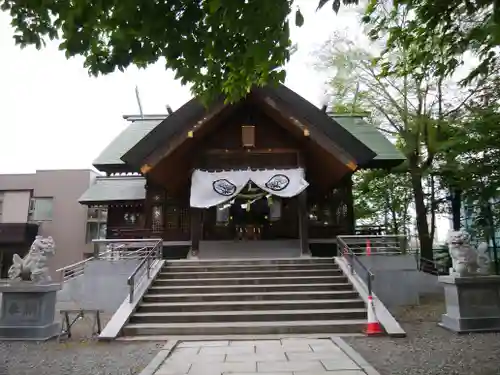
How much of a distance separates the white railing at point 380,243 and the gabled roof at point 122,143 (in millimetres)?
7278

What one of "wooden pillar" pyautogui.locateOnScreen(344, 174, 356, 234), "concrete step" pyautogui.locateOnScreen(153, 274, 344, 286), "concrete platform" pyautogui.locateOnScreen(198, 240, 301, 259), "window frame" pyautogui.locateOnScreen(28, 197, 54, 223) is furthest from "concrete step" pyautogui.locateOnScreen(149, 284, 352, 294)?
"window frame" pyautogui.locateOnScreen(28, 197, 54, 223)

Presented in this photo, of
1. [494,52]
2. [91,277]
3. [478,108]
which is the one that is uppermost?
[478,108]

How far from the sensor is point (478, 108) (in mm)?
10906

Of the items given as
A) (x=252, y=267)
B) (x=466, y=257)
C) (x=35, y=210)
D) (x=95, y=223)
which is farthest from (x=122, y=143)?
(x=35, y=210)

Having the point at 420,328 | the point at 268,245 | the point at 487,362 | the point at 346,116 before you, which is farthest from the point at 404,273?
the point at 346,116

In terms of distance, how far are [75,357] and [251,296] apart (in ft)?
12.9

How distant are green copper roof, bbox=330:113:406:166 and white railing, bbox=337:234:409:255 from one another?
373 cm

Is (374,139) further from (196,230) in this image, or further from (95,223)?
(95,223)

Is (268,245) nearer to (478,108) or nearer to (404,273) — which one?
(404,273)

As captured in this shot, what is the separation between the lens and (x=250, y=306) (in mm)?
8719

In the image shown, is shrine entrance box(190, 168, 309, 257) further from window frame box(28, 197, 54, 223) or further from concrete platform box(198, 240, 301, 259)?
window frame box(28, 197, 54, 223)

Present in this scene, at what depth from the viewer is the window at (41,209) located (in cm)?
2558

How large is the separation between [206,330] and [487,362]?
4650 millimetres

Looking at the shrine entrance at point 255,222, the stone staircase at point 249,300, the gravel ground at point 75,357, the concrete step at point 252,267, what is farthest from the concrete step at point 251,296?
the shrine entrance at point 255,222
